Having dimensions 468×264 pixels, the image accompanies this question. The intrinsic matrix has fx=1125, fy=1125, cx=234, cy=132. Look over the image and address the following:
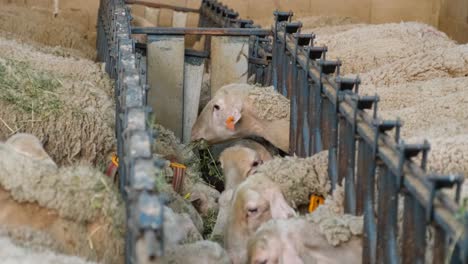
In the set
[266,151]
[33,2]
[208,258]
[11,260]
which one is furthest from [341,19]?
[11,260]

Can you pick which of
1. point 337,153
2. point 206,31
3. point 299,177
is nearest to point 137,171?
point 299,177

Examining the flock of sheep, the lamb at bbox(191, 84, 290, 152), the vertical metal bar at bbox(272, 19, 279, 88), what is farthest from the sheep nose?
the vertical metal bar at bbox(272, 19, 279, 88)

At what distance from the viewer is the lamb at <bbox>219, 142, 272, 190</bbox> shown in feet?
25.3

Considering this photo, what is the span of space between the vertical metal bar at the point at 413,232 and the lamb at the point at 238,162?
2.79 metres

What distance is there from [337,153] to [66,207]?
2.00 metres

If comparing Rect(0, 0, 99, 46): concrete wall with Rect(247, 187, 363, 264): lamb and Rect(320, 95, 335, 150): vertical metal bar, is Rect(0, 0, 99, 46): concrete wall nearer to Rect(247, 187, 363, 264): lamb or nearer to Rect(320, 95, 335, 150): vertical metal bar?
Rect(320, 95, 335, 150): vertical metal bar

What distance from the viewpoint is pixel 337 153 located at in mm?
6441

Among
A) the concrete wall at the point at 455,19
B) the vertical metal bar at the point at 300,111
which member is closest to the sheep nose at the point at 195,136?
the vertical metal bar at the point at 300,111

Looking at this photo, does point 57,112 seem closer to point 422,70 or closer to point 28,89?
point 28,89

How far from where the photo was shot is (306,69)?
738 cm

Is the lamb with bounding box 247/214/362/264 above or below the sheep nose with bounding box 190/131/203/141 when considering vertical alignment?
above

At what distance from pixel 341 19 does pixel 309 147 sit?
5.51 m

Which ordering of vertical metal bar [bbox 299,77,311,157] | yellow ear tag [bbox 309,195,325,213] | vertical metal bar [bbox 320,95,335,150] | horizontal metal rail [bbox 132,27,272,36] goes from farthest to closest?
1. horizontal metal rail [bbox 132,27,272,36]
2. vertical metal bar [bbox 299,77,311,157]
3. vertical metal bar [bbox 320,95,335,150]
4. yellow ear tag [bbox 309,195,325,213]

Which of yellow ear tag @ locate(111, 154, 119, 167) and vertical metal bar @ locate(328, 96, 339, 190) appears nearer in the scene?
yellow ear tag @ locate(111, 154, 119, 167)
